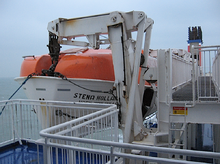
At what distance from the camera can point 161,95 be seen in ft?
16.7

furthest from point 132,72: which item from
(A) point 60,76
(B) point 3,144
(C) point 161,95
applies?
(B) point 3,144

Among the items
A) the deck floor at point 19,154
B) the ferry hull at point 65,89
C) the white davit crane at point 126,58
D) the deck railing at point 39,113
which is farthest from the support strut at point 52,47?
the deck floor at point 19,154


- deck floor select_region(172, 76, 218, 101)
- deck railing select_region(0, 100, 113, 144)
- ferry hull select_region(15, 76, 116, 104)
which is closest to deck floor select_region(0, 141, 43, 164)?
deck railing select_region(0, 100, 113, 144)

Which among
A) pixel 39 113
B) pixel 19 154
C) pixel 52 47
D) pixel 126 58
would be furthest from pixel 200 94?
pixel 39 113

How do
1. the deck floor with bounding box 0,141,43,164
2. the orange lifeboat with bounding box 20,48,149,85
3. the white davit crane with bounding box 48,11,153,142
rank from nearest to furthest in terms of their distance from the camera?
the deck floor with bounding box 0,141,43,164, the white davit crane with bounding box 48,11,153,142, the orange lifeboat with bounding box 20,48,149,85

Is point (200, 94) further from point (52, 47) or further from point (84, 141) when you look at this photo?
point (52, 47)

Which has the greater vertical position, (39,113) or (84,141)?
(84,141)

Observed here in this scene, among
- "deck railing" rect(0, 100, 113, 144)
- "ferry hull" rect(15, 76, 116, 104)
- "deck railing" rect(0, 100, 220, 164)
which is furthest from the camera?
"ferry hull" rect(15, 76, 116, 104)

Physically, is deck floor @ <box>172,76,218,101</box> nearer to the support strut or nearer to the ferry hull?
the ferry hull

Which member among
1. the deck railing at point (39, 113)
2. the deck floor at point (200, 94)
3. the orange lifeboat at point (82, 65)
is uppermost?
the orange lifeboat at point (82, 65)

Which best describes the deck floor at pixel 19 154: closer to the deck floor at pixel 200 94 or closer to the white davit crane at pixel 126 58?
the white davit crane at pixel 126 58

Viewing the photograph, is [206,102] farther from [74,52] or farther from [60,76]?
[74,52]

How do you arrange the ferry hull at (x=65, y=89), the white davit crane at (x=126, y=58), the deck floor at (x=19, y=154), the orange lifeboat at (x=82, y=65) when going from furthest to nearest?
the orange lifeboat at (x=82, y=65), the ferry hull at (x=65, y=89), the white davit crane at (x=126, y=58), the deck floor at (x=19, y=154)

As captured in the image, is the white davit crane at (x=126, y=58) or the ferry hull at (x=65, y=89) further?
the ferry hull at (x=65, y=89)
